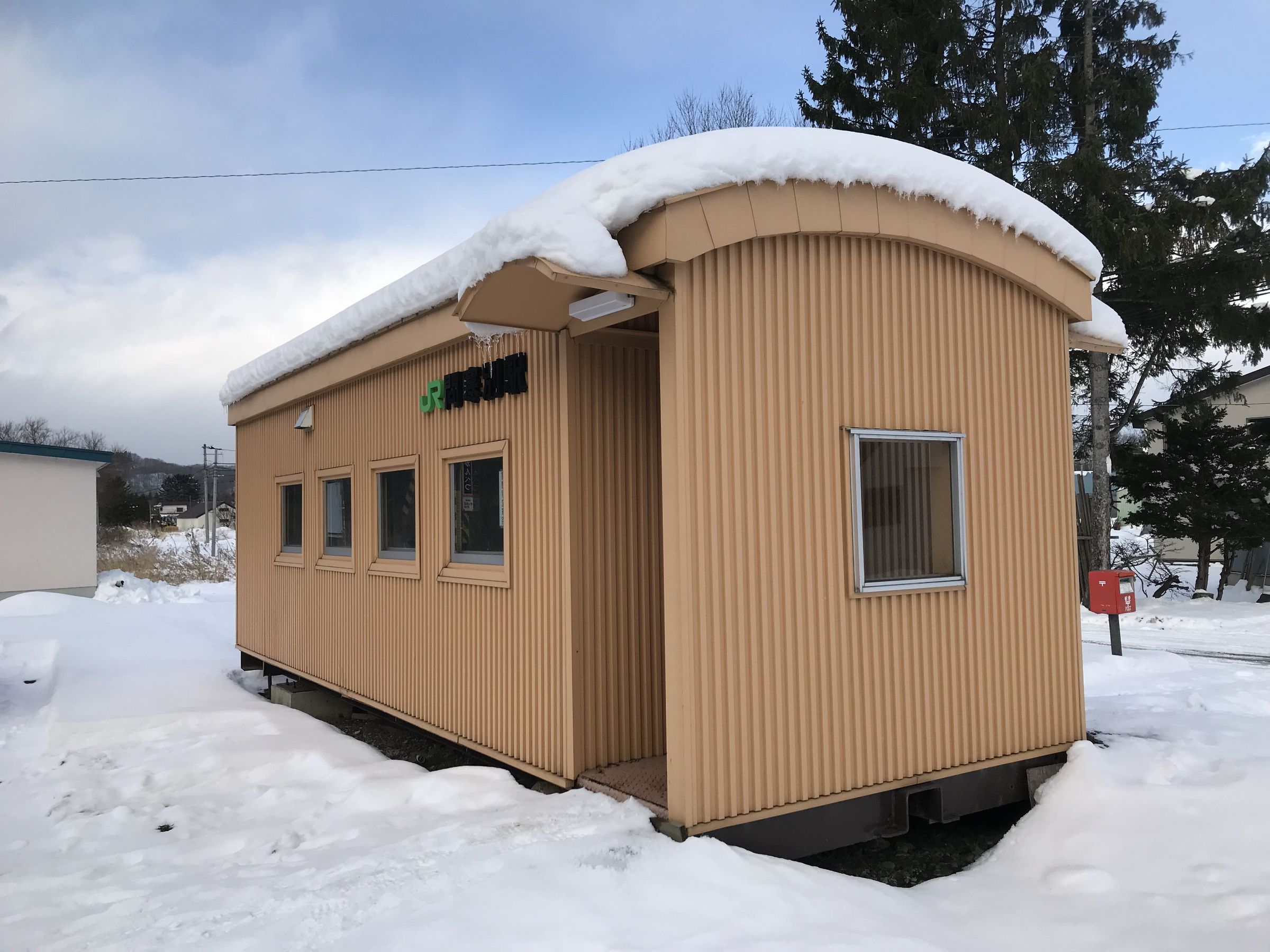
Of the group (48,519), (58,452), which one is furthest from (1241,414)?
(48,519)

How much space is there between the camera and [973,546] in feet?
18.4

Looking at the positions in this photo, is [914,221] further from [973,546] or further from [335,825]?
[335,825]

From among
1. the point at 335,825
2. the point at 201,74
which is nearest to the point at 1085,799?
the point at 335,825

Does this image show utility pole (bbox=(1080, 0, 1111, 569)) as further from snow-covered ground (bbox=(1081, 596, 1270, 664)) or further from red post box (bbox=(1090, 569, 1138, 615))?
red post box (bbox=(1090, 569, 1138, 615))

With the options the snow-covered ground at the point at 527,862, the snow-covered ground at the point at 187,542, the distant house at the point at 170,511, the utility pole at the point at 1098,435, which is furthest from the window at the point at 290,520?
the distant house at the point at 170,511

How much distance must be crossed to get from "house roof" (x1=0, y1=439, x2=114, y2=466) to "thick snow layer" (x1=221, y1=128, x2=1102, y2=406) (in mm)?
18573

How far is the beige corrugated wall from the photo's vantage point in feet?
14.9

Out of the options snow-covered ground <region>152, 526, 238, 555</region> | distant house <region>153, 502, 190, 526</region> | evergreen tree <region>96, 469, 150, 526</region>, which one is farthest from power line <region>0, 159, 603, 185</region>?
distant house <region>153, 502, 190, 526</region>

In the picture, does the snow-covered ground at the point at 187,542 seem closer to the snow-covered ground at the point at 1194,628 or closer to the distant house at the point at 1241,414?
the snow-covered ground at the point at 1194,628

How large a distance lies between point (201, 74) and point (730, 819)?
13.3 metres

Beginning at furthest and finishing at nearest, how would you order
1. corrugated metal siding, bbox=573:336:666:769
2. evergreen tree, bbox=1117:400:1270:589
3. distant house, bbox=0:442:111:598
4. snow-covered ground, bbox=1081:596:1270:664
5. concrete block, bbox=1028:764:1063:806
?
distant house, bbox=0:442:111:598
evergreen tree, bbox=1117:400:1270:589
snow-covered ground, bbox=1081:596:1270:664
concrete block, bbox=1028:764:1063:806
corrugated metal siding, bbox=573:336:666:769

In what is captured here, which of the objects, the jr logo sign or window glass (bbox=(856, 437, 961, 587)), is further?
the jr logo sign

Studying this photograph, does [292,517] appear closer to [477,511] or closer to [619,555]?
[477,511]

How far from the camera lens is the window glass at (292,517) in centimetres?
1019
